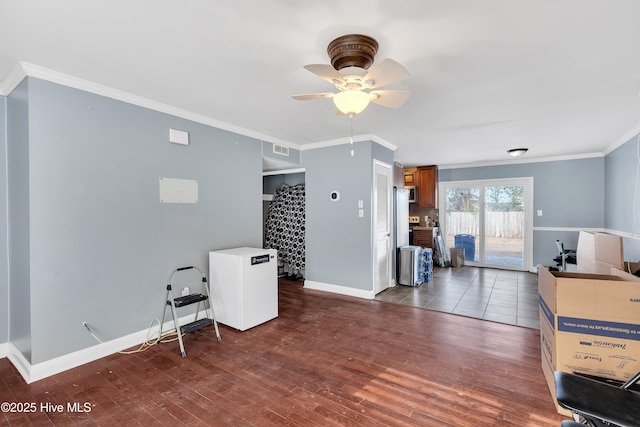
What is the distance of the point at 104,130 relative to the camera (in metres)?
2.73

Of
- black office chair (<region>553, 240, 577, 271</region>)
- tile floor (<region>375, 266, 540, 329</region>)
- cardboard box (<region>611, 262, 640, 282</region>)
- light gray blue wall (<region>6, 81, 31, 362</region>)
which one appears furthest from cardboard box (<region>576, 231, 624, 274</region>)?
light gray blue wall (<region>6, 81, 31, 362</region>)

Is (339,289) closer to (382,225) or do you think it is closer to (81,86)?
(382,225)

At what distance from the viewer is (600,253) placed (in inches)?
119

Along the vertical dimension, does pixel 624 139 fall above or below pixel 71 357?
above

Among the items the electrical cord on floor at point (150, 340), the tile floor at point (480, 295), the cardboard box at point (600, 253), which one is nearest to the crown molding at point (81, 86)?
the electrical cord on floor at point (150, 340)

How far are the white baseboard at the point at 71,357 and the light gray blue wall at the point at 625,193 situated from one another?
6.24 m

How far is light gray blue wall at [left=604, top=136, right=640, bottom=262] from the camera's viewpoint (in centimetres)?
398

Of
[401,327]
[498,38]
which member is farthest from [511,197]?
[498,38]

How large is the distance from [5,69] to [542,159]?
8210 millimetres

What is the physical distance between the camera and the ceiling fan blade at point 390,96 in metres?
2.13

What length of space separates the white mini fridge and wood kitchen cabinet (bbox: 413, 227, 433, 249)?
4.54 meters

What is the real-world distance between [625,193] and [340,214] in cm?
435

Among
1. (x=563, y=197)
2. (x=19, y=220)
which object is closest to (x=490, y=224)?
(x=563, y=197)

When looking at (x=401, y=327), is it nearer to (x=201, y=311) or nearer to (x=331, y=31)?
(x=201, y=311)
